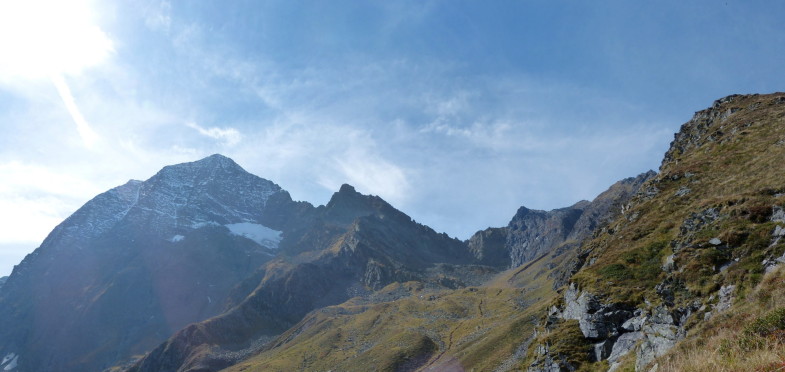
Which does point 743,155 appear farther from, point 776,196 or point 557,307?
point 557,307

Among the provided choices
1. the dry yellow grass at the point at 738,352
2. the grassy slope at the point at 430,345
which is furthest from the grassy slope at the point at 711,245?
the grassy slope at the point at 430,345

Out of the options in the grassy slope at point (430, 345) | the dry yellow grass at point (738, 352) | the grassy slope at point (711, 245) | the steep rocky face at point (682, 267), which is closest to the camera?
the dry yellow grass at point (738, 352)

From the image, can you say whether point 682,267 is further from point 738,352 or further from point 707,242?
point 738,352

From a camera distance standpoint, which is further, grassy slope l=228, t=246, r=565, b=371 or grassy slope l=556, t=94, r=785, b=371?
grassy slope l=228, t=246, r=565, b=371

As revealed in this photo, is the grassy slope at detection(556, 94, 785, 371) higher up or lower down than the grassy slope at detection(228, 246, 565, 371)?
higher up

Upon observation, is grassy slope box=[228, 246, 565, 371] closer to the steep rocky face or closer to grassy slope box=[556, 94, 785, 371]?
grassy slope box=[556, 94, 785, 371]

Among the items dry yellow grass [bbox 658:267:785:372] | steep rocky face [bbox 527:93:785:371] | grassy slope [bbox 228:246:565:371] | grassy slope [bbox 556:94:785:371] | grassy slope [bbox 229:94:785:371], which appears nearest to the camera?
dry yellow grass [bbox 658:267:785:372]

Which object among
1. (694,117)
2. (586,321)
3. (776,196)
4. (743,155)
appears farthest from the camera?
(694,117)

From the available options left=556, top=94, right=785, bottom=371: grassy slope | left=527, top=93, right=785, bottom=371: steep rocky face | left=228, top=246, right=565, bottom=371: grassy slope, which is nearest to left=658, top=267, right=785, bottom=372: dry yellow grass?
left=556, top=94, right=785, bottom=371: grassy slope

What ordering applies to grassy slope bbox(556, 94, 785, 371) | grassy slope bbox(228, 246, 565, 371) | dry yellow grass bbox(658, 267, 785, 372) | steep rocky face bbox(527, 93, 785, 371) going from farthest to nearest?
grassy slope bbox(228, 246, 565, 371), steep rocky face bbox(527, 93, 785, 371), grassy slope bbox(556, 94, 785, 371), dry yellow grass bbox(658, 267, 785, 372)

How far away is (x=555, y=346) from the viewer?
4738 cm

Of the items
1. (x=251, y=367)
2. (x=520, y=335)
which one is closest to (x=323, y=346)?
(x=251, y=367)

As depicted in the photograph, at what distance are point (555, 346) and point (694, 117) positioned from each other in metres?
89.6

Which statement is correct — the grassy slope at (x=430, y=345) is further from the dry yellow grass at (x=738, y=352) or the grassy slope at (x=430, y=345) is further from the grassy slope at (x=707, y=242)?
the dry yellow grass at (x=738, y=352)
